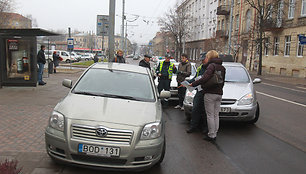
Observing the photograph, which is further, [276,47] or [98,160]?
[276,47]

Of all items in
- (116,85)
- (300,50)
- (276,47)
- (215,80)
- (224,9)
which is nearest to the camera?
(116,85)

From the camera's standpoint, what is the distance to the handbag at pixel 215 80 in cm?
535

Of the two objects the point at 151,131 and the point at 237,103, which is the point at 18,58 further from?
the point at 151,131

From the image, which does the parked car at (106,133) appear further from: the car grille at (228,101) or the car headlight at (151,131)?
the car grille at (228,101)

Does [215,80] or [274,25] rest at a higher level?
[274,25]

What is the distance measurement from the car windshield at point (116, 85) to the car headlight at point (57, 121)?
2.70 ft

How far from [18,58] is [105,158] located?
951 centimetres

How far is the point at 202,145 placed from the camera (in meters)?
5.44

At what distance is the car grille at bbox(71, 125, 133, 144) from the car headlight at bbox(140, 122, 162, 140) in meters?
0.20

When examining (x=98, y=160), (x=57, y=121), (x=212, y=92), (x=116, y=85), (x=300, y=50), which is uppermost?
(x=300, y=50)

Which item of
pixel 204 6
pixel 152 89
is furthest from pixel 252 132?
pixel 204 6

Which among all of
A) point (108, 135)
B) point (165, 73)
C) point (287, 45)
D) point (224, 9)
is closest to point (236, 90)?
point (165, 73)

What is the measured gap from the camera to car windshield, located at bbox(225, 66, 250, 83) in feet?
25.6

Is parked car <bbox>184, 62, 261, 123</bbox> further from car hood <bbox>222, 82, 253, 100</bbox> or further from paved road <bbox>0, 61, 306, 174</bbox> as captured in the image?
paved road <bbox>0, 61, 306, 174</bbox>
